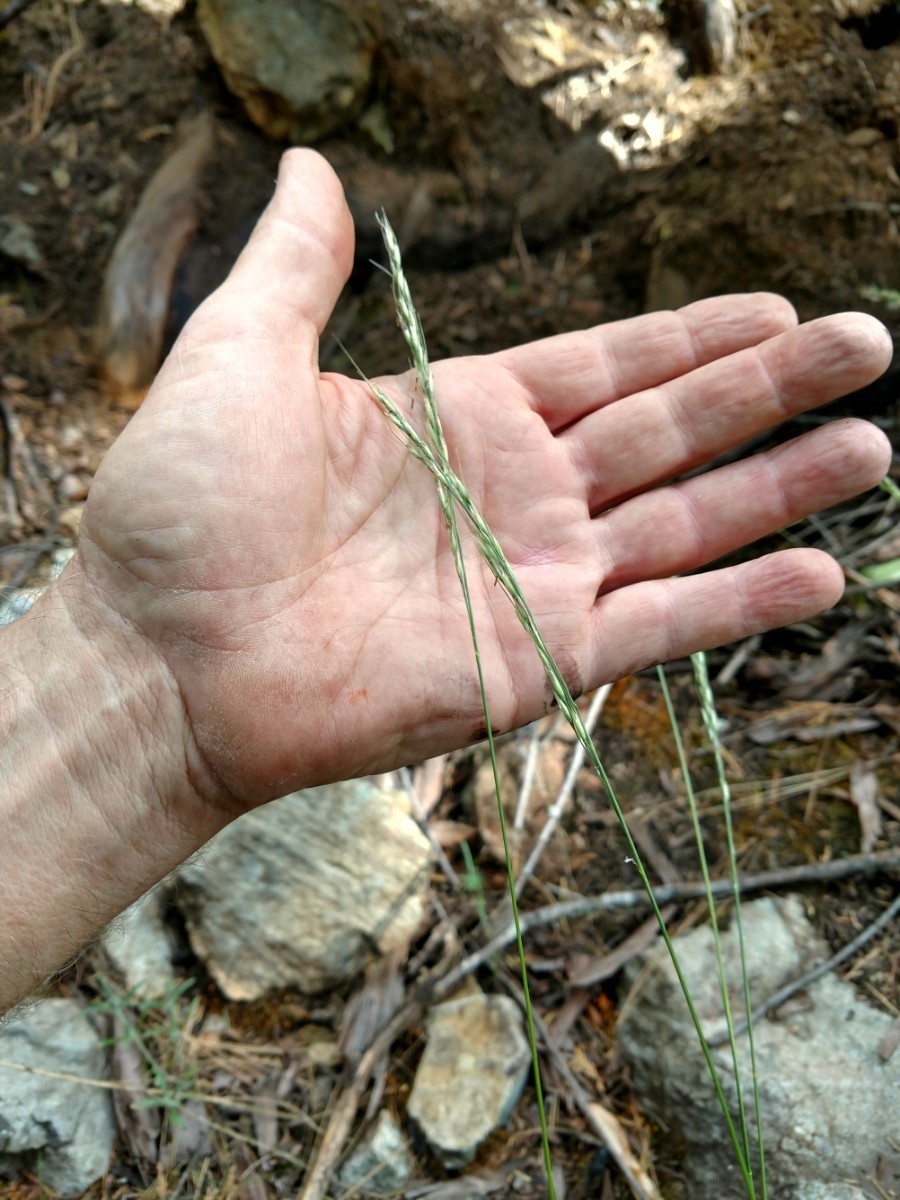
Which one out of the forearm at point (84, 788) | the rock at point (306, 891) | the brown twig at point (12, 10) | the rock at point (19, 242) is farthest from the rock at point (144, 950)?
the brown twig at point (12, 10)

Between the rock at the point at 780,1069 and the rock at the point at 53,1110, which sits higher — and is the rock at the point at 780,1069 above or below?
below

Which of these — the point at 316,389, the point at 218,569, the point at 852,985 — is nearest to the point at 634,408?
the point at 316,389

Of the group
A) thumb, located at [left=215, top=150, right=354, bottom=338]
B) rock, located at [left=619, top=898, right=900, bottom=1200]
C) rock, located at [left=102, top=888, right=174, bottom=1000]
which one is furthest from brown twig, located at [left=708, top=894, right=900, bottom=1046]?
thumb, located at [left=215, top=150, right=354, bottom=338]

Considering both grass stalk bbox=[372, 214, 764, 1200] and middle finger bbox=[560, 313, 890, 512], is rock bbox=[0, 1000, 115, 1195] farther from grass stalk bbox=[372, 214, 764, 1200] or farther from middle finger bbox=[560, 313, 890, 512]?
middle finger bbox=[560, 313, 890, 512]

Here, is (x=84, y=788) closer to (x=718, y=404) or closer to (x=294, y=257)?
(x=294, y=257)

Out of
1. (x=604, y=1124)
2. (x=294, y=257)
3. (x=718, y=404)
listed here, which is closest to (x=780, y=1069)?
(x=604, y=1124)

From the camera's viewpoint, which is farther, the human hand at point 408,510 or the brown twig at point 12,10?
the brown twig at point 12,10

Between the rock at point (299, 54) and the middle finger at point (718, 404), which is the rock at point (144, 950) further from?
the rock at point (299, 54)
